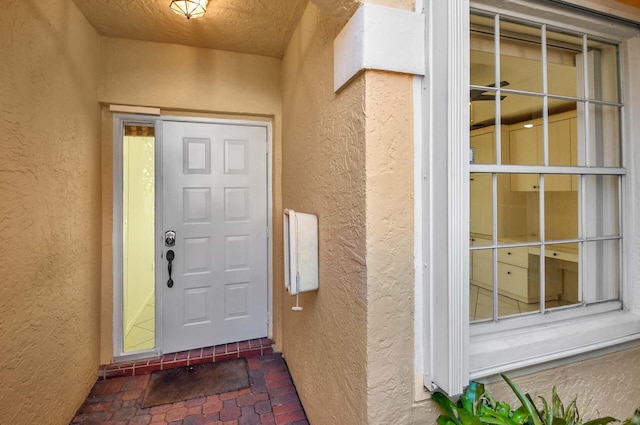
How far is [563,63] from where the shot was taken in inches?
63.6

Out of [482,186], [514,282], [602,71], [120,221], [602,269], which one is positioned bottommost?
[514,282]

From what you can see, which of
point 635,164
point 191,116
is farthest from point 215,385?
point 635,164

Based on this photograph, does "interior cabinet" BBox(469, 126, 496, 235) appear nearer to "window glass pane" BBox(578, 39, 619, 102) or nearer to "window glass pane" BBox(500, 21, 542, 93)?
"window glass pane" BBox(500, 21, 542, 93)

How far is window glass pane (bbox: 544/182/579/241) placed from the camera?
165 cm

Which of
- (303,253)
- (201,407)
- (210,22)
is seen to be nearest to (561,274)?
(303,253)

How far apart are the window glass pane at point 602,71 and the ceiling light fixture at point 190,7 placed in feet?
7.47

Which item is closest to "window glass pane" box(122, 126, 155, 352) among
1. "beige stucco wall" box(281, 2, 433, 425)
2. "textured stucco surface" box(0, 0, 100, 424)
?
"textured stucco surface" box(0, 0, 100, 424)

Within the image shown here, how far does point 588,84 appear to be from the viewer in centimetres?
160

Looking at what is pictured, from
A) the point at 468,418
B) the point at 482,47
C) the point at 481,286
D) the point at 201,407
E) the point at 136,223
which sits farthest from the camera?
the point at 136,223

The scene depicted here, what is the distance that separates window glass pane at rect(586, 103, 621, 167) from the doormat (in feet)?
9.06

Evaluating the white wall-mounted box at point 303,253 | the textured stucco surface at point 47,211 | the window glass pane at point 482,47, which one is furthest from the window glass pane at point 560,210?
the textured stucco surface at point 47,211

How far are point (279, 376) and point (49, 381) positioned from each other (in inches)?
58.5

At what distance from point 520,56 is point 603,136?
641 millimetres

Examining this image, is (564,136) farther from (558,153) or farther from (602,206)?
(602,206)
